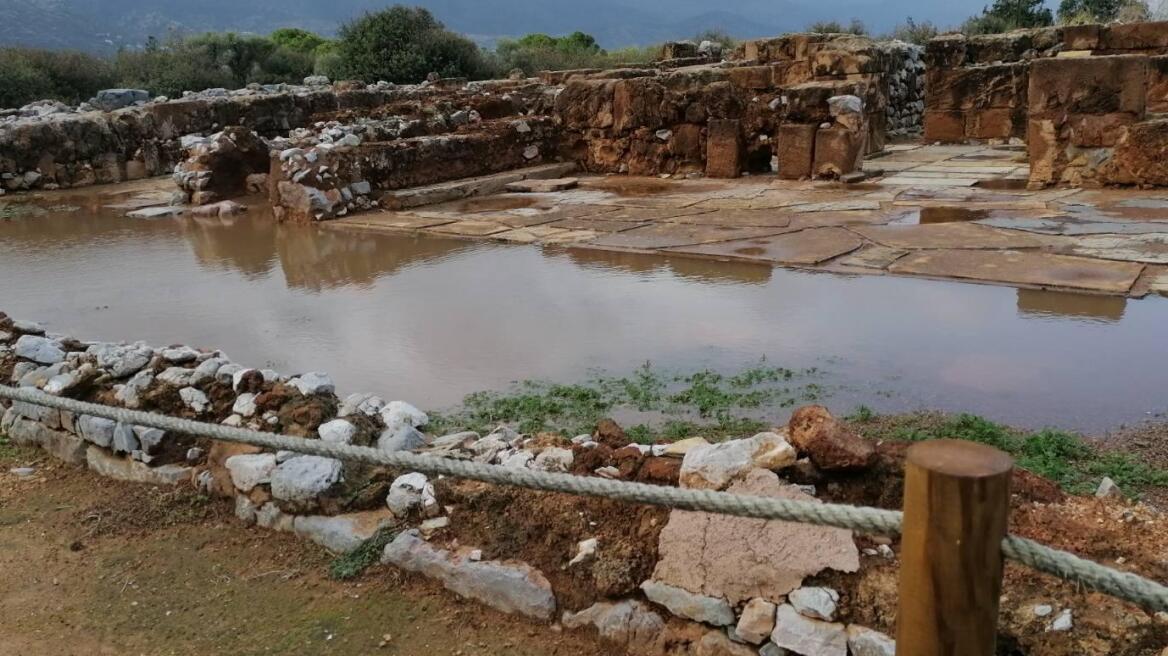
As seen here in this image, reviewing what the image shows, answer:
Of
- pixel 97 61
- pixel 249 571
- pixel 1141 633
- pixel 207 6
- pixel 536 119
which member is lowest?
pixel 249 571

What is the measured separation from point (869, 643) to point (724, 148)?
9292mm

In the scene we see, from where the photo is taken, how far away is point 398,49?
23125mm

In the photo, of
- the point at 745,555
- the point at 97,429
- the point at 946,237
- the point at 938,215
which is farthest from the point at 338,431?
the point at 938,215

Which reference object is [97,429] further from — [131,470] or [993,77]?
[993,77]

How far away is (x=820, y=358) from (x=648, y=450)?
5.68ft

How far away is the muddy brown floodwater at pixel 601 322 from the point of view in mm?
4266

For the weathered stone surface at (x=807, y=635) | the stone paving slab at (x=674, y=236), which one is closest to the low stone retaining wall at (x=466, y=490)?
the weathered stone surface at (x=807, y=635)

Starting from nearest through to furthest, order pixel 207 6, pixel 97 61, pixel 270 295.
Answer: pixel 270 295, pixel 97 61, pixel 207 6

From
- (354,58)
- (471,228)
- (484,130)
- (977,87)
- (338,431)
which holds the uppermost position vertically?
(354,58)

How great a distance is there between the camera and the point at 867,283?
5992 millimetres

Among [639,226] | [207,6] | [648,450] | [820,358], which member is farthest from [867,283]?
[207,6]

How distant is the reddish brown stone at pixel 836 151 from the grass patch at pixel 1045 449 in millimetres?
6960

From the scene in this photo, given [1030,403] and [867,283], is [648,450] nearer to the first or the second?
[1030,403]

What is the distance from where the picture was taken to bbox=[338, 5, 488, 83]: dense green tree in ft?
75.0
